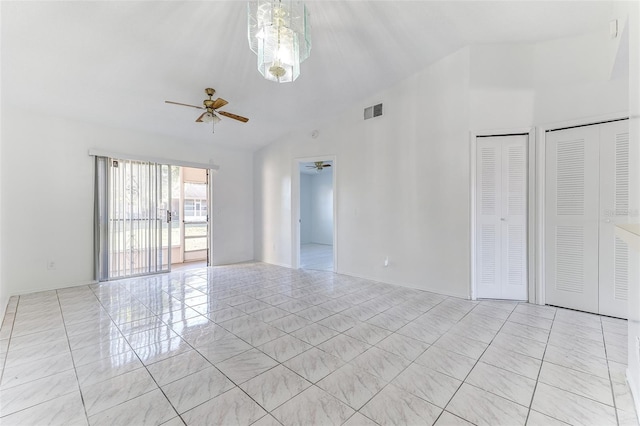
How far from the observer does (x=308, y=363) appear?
2076 mm

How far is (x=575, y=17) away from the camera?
9.07 ft

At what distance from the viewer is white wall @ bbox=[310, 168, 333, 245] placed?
9172 mm

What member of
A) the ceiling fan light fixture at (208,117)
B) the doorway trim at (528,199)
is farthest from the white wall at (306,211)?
the doorway trim at (528,199)

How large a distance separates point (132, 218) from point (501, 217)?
18.2ft

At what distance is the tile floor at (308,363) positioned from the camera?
1.58 metres

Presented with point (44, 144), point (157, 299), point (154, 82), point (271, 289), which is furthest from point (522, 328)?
point (44, 144)

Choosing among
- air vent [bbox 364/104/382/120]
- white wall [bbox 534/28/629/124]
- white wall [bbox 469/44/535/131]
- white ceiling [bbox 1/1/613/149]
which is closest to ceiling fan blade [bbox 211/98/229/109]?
white ceiling [bbox 1/1/613/149]

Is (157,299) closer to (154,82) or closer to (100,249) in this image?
(100,249)

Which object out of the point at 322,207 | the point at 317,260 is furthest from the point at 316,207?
the point at 317,260

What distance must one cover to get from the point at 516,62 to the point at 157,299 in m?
5.38

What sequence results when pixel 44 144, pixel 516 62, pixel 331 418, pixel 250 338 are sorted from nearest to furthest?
pixel 331 418, pixel 250 338, pixel 516 62, pixel 44 144

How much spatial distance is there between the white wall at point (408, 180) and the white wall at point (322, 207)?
3.86m

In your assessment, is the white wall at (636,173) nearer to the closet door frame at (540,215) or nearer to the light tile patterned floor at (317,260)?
the closet door frame at (540,215)

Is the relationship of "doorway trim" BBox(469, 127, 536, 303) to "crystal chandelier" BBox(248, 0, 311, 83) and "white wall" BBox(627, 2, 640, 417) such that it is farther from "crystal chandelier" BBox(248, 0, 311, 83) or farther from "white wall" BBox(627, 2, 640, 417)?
"crystal chandelier" BBox(248, 0, 311, 83)
